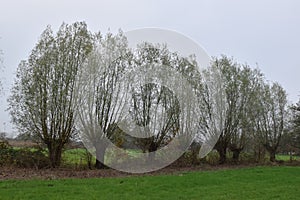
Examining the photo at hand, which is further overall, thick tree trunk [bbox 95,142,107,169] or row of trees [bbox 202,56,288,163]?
row of trees [bbox 202,56,288,163]

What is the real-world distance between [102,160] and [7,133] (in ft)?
13.8

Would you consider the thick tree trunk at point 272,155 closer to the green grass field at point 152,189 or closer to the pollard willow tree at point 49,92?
the green grass field at point 152,189

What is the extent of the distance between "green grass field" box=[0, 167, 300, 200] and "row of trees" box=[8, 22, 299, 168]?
4.62 metres

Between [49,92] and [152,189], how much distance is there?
7005mm

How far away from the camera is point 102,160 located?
13.9 meters

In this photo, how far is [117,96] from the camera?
14359 mm

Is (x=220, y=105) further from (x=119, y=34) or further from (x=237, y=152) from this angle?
(x=119, y=34)

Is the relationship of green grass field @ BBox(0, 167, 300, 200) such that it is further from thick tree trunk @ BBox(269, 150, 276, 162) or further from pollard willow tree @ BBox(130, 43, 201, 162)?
thick tree trunk @ BBox(269, 150, 276, 162)

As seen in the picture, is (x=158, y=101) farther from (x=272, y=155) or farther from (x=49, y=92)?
(x=272, y=155)

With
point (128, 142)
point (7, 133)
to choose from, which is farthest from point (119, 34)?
point (7, 133)

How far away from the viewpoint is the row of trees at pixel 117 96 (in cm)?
1321

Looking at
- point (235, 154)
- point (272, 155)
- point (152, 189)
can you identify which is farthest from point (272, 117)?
point (152, 189)

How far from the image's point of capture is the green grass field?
7.34m

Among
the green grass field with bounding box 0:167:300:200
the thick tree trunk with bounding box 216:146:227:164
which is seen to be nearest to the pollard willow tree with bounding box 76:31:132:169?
the green grass field with bounding box 0:167:300:200
